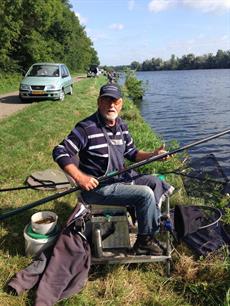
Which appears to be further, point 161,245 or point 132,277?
point 161,245

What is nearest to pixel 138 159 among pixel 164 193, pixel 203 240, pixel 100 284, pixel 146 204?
pixel 164 193

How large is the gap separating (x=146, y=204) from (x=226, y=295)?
114cm

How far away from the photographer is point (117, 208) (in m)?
4.39

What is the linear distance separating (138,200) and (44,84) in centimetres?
1407

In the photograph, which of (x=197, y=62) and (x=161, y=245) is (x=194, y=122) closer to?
(x=161, y=245)

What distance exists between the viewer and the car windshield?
18594mm

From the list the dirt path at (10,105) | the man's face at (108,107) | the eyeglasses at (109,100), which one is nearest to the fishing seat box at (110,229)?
the man's face at (108,107)

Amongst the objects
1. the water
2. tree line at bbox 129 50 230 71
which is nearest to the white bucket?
the water

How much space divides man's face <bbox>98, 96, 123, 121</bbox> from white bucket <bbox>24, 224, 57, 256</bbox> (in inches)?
57.1

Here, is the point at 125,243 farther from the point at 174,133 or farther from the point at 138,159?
the point at 174,133

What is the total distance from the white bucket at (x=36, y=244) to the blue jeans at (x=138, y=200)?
68 cm

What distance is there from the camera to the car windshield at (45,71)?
61.0 ft

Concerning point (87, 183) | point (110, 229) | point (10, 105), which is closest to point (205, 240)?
point (110, 229)

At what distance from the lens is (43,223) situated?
4.70 metres
